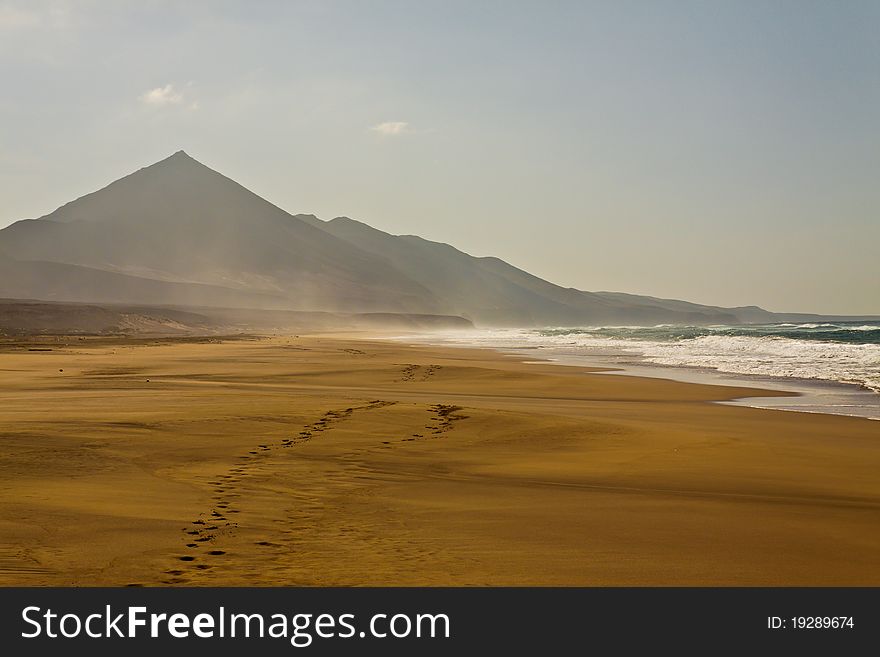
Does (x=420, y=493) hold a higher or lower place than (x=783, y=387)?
lower

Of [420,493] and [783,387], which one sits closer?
[420,493]

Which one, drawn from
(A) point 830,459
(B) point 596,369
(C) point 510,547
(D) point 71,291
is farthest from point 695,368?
(D) point 71,291

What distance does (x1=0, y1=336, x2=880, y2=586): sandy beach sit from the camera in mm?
5438

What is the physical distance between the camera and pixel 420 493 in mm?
8031

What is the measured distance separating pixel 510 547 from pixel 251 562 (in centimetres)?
189

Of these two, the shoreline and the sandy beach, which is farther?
the shoreline

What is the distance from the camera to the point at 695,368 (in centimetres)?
3036

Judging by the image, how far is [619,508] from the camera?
7457mm

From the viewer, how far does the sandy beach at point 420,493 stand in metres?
5.44

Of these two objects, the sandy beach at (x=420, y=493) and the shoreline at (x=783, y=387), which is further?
the shoreline at (x=783, y=387)
